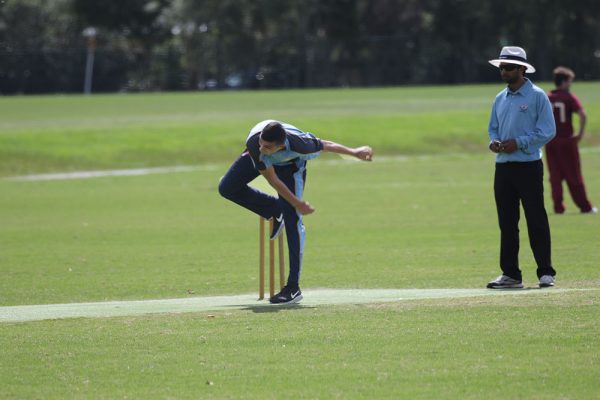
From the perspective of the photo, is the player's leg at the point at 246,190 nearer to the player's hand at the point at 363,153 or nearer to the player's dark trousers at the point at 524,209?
the player's hand at the point at 363,153

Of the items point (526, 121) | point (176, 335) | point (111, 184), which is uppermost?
point (526, 121)

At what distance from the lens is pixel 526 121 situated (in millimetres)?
12148

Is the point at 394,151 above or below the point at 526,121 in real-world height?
below

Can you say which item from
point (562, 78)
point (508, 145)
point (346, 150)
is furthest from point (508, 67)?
point (562, 78)

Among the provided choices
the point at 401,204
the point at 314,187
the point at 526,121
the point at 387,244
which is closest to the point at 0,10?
the point at 314,187

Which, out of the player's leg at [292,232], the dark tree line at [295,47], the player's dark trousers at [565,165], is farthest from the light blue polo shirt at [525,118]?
the dark tree line at [295,47]

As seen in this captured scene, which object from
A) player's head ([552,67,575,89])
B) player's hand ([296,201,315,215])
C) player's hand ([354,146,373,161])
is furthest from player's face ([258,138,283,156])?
player's head ([552,67,575,89])

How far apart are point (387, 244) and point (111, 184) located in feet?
47.2

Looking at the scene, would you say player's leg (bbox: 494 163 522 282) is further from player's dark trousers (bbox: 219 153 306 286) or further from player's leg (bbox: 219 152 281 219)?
player's leg (bbox: 219 152 281 219)

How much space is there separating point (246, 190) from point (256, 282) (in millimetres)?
2275

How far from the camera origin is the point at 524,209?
12.3 m

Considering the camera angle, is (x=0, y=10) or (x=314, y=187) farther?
(x=0, y=10)

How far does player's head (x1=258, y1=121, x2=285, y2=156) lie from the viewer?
35.8ft

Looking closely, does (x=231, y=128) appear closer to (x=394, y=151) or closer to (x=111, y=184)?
(x=394, y=151)
